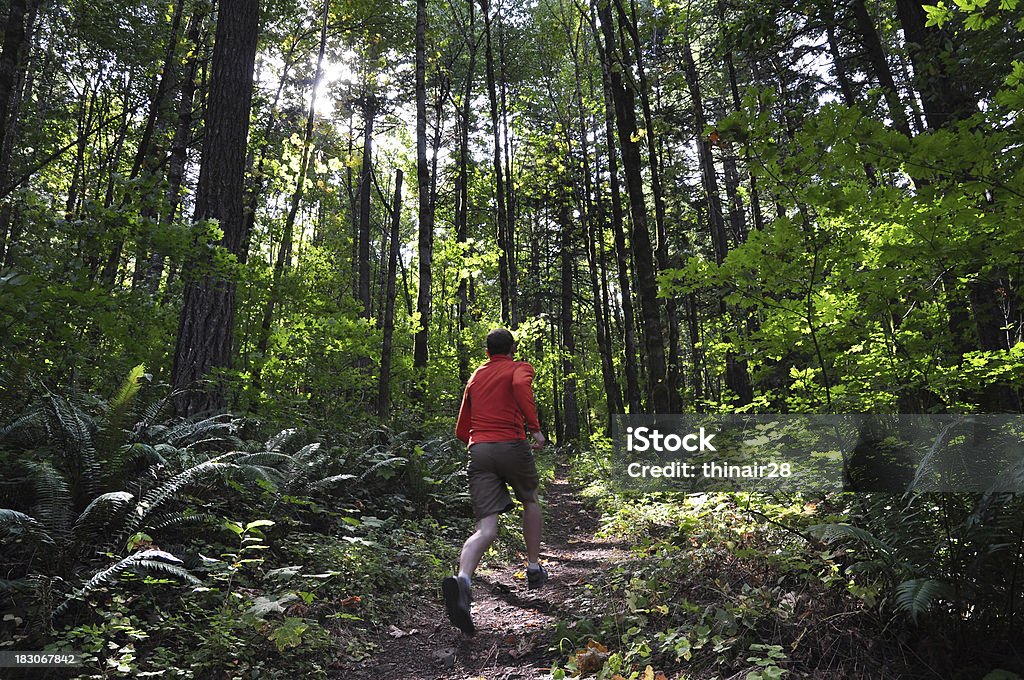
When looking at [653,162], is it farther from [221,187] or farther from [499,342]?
[221,187]

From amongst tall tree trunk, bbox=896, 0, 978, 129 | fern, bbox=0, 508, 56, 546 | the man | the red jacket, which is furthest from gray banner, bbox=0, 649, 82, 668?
tall tree trunk, bbox=896, 0, 978, 129

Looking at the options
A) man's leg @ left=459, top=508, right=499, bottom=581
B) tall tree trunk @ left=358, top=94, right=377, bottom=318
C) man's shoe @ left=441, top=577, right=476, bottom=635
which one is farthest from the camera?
tall tree trunk @ left=358, top=94, right=377, bottom=318

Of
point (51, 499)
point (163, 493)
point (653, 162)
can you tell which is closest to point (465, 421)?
point (163, 493)

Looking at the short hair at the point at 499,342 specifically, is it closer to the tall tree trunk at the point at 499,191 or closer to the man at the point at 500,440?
the man at the point at 500,440

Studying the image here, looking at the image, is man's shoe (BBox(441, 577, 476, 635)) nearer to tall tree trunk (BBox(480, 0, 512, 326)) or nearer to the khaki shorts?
the khaki shorts

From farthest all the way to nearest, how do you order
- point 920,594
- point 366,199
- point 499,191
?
point 366,199, point 499,191, point 920,594

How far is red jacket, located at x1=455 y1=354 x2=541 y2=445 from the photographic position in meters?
4.66

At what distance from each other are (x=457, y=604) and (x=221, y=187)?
6.06m

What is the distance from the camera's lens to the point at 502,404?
4.70 meters

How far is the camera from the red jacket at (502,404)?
4.66m

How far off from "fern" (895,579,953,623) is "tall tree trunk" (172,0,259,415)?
6.87m

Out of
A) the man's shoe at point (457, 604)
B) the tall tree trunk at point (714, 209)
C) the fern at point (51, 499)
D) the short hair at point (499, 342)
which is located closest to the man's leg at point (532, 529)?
the man's shoe at point (457, 604)

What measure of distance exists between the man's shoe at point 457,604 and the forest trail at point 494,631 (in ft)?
0.68

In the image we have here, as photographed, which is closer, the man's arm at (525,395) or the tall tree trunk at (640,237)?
the man's arm at (525,395)
